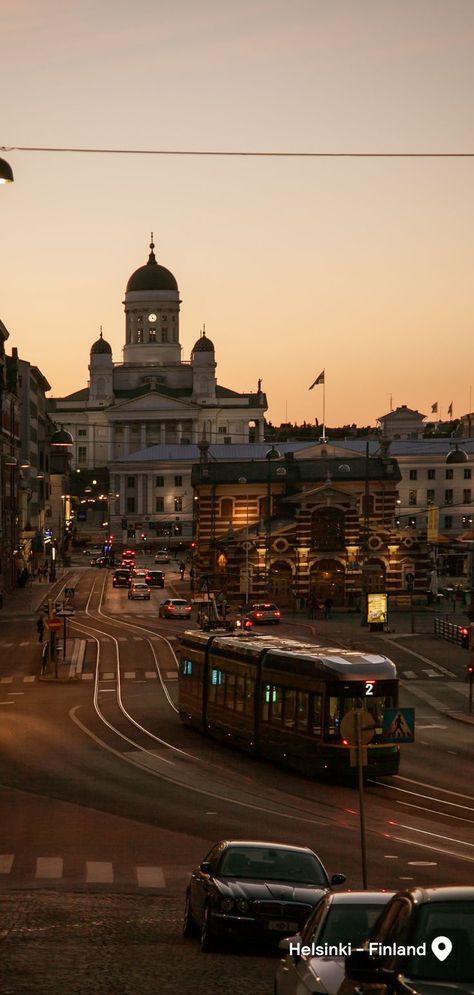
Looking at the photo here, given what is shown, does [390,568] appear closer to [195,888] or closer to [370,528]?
[370,528]

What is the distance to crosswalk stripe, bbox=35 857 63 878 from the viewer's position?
26.0 m

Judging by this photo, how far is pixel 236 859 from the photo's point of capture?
18609 mm

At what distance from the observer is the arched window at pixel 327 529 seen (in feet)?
378

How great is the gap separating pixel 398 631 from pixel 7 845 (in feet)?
207

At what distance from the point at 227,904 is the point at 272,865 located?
1083mm

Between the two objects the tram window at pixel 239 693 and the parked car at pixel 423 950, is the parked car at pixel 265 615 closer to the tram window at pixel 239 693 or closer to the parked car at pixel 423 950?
the tram window at pixel 239 693

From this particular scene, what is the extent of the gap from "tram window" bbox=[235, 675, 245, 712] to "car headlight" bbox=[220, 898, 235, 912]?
23.9 m

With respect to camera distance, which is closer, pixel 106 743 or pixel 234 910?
pixel 234 910

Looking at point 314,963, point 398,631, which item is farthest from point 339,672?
point 398,631

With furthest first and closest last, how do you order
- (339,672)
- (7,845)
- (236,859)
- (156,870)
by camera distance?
1. (339,672)
2. (7,845)
3. (156,870)
4. (236,859)

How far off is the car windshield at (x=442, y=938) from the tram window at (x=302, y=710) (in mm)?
28770

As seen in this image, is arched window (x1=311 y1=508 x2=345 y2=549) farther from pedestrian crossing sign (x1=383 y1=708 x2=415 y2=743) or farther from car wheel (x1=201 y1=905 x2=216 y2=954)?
car wheel (x1=201 y1=905 x2=216 y2=954)

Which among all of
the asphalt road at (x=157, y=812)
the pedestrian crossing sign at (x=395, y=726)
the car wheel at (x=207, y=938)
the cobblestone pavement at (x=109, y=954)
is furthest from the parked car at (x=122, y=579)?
the car wheel at (x=207, y=938)

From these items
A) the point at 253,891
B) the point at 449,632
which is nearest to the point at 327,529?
the point at 449,632
